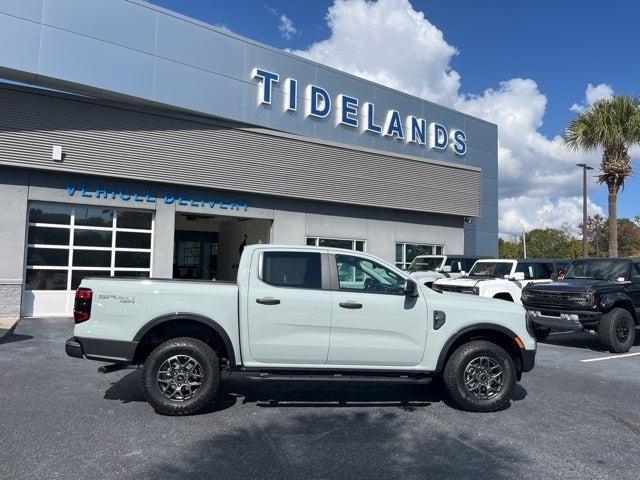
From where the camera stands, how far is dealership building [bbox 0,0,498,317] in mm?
13227

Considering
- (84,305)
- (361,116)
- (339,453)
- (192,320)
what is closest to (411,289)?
(339,453)

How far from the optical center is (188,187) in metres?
15.6

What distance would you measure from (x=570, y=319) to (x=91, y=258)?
12.0 meters

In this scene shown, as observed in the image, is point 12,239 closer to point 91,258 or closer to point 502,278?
point 91,258

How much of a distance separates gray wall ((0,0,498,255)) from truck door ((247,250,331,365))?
1076cm

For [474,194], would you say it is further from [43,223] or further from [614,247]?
[43,223]

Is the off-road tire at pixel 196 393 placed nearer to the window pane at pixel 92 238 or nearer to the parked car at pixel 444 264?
the window pane at pixel 92 238

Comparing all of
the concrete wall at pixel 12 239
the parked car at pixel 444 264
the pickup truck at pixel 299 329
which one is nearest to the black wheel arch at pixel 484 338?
the pickup truck at pixel 299 329

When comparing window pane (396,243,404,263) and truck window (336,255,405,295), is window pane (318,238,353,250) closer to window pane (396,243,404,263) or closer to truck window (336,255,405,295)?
window pane (396,243,404,263)

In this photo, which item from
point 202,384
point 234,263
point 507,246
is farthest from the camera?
point 507,246

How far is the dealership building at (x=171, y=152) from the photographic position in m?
13.2

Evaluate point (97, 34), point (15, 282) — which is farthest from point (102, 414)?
point (97, 34)

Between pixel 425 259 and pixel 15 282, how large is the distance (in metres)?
11.6

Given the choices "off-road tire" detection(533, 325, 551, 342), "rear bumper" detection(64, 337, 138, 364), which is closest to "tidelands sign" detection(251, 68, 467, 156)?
"off-road tire" detection(533, 325, 551, 342)
